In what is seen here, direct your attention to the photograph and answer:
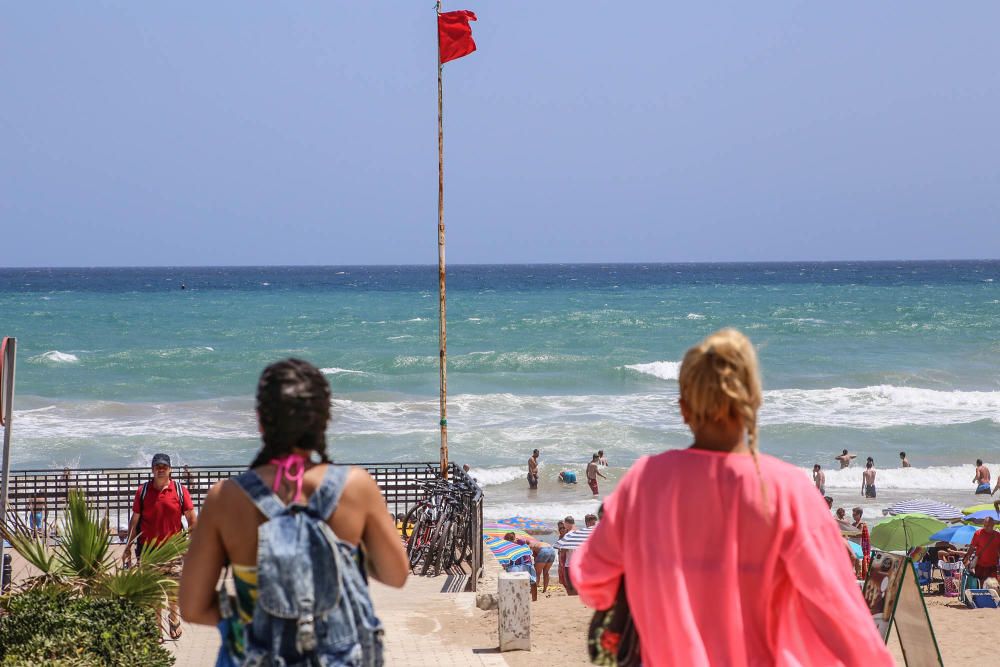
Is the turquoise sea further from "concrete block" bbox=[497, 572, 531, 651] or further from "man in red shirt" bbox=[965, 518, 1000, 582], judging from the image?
"concrete block" bbox=[497, 572, 531, 651]

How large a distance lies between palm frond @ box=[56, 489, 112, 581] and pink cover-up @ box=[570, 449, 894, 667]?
14.5ft

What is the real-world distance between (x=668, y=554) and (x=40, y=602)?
450 cm

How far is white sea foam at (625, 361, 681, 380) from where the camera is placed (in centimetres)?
4809

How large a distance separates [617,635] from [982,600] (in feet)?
32.9

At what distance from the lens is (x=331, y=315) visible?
287ft

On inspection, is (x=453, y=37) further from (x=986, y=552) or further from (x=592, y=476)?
(x=592, y=476)

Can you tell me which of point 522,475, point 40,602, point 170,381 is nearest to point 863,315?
point 170,381

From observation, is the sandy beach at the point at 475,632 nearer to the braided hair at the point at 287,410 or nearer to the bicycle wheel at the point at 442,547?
the bicycle wheel at the point at 442,547

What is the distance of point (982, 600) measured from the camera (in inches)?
468

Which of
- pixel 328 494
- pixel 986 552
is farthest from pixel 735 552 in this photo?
pixel 986 552

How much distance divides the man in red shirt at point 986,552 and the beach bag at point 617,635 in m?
11.6

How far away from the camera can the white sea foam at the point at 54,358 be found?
172 feet

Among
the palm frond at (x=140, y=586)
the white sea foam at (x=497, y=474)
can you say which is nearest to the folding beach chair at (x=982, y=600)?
the palm frond at (x=140, y=586)

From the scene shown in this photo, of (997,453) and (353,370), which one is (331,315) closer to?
(353,370)
